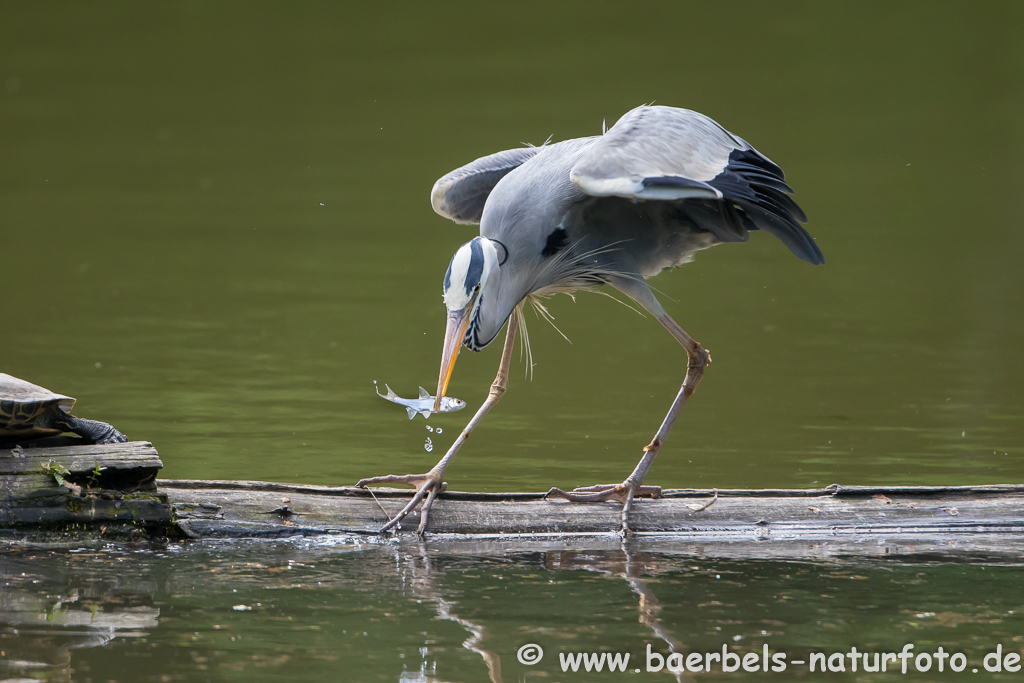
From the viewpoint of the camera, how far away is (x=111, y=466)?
18.2ft

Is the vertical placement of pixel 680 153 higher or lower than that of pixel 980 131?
lower

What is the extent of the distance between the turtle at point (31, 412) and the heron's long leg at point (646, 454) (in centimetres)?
220

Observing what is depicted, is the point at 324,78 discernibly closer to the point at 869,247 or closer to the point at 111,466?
the point at 869,247

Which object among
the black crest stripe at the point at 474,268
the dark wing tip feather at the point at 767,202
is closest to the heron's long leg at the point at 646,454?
the dark wing tip feather at the point at 767,202

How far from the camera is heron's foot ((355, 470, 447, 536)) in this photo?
6.00 meters

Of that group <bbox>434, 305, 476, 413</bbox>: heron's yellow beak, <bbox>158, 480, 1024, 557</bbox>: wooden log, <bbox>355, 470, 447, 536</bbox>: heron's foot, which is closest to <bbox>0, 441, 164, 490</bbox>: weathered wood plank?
<bbox>158, 480, 1024, 557</bbox>: wooden log

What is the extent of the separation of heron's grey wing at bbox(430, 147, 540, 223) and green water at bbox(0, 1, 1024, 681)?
5.57ft

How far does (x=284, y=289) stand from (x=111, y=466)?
28.1 ft

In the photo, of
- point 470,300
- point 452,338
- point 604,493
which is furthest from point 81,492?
point 604,493

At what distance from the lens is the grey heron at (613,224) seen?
592 cm

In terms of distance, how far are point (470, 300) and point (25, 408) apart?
1.93 meters

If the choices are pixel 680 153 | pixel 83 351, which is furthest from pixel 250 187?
pixel 680 153

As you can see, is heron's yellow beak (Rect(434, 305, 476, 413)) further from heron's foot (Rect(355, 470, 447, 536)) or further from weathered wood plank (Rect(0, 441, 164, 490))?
weathered wood plank (Rect(0, 441, 164, 490))

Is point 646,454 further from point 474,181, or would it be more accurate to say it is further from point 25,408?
point 25,408
